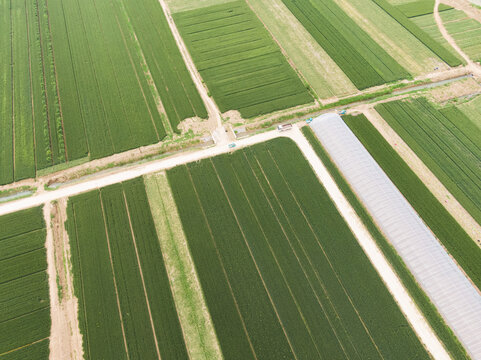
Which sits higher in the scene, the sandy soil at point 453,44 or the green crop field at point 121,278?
the sandy soil at point 453,44

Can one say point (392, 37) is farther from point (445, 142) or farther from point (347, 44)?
point (445, 142)

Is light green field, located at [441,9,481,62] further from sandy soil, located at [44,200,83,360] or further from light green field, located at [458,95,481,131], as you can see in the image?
sandy soil, located at [44,200,83,360]

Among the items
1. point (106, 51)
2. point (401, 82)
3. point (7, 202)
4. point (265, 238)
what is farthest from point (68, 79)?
point (401, 82)

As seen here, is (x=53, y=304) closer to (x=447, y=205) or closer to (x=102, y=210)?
(x=102, y=210)

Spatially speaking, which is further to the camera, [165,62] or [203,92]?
[165,62]

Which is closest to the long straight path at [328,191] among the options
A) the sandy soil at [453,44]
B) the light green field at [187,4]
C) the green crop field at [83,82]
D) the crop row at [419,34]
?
the green crop field at [83,82]

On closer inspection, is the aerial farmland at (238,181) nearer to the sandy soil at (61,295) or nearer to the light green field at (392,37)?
the sandy soil at (61,295)

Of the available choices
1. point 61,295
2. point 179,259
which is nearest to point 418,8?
point 179,259
